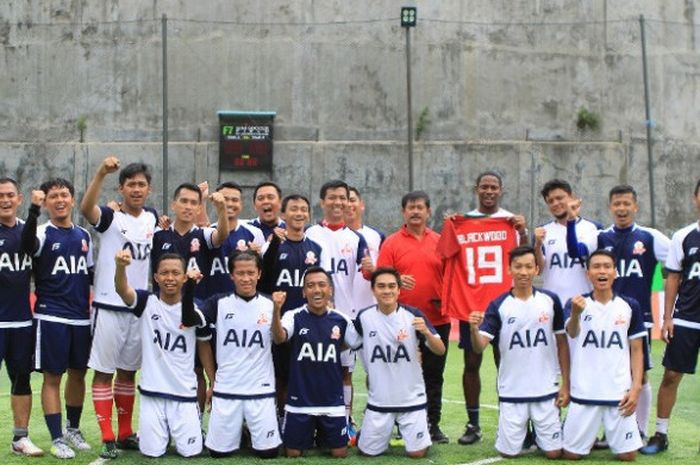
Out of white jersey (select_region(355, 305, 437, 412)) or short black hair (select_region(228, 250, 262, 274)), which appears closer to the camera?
short black hair (select_region(228, 250, 262, 274))

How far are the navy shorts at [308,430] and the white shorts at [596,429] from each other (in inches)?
69.3

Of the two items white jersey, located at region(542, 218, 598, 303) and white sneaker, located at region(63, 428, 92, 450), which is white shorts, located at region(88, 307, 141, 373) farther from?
white jersey, located at region(542, 218, 598, 303)

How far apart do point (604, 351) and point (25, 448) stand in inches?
180

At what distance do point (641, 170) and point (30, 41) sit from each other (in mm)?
15749

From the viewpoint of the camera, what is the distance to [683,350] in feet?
26.8

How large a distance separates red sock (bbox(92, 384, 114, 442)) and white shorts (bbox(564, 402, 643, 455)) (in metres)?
3.56

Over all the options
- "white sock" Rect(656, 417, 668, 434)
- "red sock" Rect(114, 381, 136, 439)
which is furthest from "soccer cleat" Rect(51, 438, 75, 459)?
"white sock" Rect(656, 417, 668, 434)

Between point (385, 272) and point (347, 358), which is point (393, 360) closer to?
point (347, 358)

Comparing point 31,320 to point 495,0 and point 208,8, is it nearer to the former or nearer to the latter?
point 208,8

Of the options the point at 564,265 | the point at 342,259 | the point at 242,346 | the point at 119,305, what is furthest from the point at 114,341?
the point at 564,265

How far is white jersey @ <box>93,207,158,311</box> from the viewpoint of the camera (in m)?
8.17

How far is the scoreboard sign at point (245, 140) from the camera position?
80.9 ft

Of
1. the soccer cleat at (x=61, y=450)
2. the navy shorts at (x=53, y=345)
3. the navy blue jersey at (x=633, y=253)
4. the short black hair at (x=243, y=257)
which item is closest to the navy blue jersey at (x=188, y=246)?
the short black hair at (x=243, y=257)

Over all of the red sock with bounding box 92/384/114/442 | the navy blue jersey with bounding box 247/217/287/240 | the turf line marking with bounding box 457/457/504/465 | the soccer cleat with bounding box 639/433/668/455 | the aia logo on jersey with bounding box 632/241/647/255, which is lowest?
the turf line marking with bounding box 457/457/504/465
